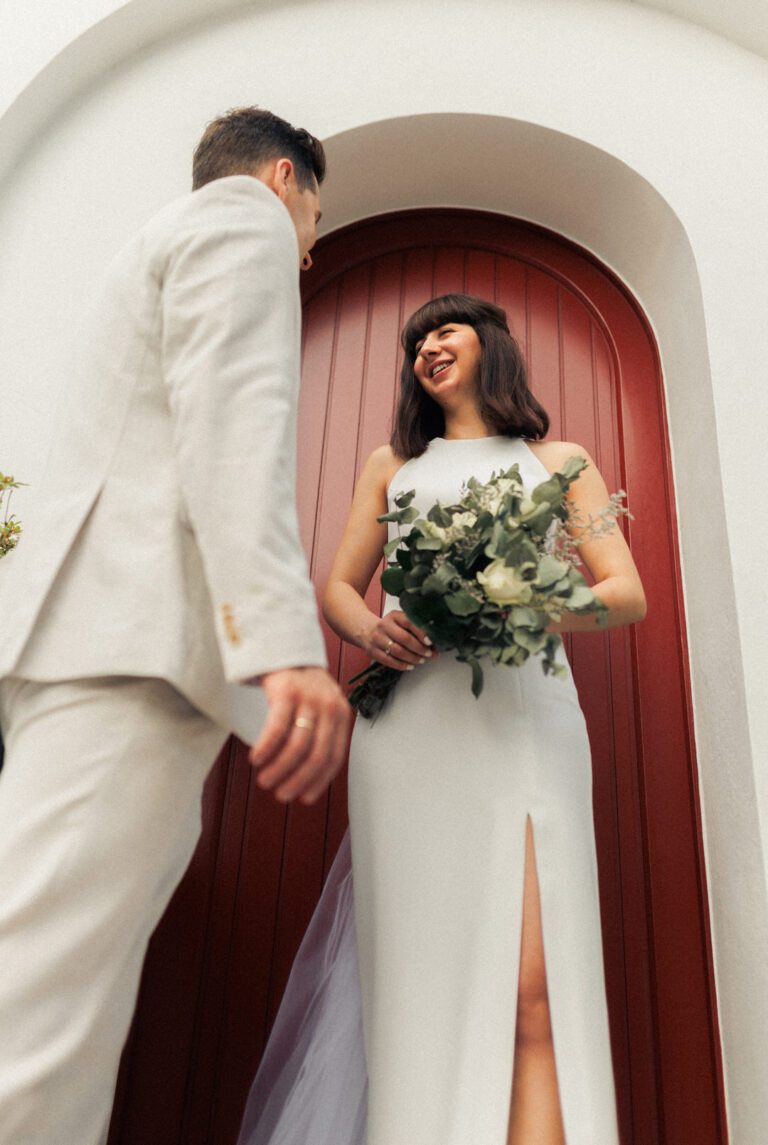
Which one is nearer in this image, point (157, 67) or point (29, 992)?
point (29, 992)

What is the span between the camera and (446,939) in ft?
5.67

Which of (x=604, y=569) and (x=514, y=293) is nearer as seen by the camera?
(x=604, y=569)

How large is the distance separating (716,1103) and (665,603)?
1457 millimetres

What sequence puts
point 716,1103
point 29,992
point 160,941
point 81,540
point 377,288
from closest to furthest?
1. point 29,992
2. point 81,540
3. point 716,1103
4. point 160,941
5. point 377,288

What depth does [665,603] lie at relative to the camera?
9.67 feet

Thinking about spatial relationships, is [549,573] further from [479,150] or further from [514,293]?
[479,150]

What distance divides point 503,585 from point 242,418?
28.1 inches

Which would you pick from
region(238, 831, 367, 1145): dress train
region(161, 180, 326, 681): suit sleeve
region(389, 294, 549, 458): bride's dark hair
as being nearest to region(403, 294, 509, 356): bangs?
region(389, 294, 549, 458): bride's dark hair

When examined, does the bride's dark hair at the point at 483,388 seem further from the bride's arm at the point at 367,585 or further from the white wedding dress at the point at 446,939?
the white wedding dress at the point at 446,939

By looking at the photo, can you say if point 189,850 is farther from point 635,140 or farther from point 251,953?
point 635,140

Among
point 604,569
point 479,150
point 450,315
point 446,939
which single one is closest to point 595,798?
point 604,569

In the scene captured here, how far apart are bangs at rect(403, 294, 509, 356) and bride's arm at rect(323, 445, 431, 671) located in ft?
1.40

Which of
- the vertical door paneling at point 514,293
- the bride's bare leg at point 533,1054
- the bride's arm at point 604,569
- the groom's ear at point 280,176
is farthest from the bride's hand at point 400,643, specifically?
the vertical door paneling at point 514,293

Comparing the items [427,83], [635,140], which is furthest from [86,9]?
[635,140]
